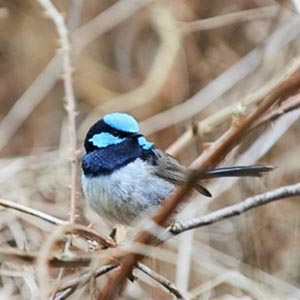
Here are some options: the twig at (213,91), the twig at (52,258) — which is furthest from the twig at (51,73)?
the twig at (52,258)

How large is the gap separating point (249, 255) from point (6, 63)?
2240 millimetres

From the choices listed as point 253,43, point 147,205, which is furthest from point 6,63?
point 147,205

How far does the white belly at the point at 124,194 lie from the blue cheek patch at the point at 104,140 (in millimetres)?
83

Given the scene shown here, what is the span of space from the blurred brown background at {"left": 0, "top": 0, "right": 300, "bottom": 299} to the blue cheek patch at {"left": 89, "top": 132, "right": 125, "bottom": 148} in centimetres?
52

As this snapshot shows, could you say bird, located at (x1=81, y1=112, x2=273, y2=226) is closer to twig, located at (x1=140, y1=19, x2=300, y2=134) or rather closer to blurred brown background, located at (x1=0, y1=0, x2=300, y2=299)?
blurred brown background, located at (x1=0, y1=0, x2=300, y2=299)

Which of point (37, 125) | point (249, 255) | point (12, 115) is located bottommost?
point (249, 255)

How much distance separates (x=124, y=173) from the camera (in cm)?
207

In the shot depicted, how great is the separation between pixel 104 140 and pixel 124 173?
0.50 feet

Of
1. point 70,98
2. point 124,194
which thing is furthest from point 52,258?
point 124,194

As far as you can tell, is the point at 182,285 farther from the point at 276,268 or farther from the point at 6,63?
the point at 6,63

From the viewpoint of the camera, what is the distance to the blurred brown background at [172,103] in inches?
121

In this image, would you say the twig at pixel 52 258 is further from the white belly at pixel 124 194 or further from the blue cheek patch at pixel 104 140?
Answer: the blue cheek patch at pixel 104 140

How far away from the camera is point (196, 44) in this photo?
450 cm

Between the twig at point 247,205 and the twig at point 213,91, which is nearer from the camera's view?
the twig at point 247,205
